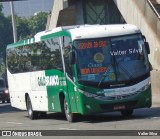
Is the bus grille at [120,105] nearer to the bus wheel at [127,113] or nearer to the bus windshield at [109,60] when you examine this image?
the bus windshield at [109,60]

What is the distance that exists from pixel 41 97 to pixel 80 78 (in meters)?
4.69

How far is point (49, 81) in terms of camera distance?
24.1 meters

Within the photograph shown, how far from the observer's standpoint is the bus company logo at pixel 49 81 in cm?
2323

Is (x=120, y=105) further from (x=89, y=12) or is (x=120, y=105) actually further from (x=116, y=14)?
(x=116, y=14)

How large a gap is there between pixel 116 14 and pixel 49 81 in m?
22.1

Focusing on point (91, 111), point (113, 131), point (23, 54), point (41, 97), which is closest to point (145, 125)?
point (113, 131)

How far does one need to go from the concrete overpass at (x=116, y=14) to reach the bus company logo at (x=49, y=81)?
832cm

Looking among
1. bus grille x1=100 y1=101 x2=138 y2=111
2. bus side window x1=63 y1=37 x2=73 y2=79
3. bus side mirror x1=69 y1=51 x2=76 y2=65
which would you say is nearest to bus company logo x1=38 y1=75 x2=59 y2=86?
bus side window x1=63 y1=37 x2=73 y2=79

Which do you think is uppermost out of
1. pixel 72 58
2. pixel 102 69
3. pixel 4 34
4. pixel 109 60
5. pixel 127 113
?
pixel 4 34

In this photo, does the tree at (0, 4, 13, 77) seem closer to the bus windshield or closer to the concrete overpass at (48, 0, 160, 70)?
the concrete overpass at (48, 0, 160, 70)

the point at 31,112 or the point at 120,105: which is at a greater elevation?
the point at 120,105

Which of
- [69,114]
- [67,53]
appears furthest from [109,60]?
[69,114]

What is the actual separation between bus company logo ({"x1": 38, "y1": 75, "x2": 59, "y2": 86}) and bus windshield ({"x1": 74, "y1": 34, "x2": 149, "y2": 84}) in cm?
211

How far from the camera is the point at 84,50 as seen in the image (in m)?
21.2
